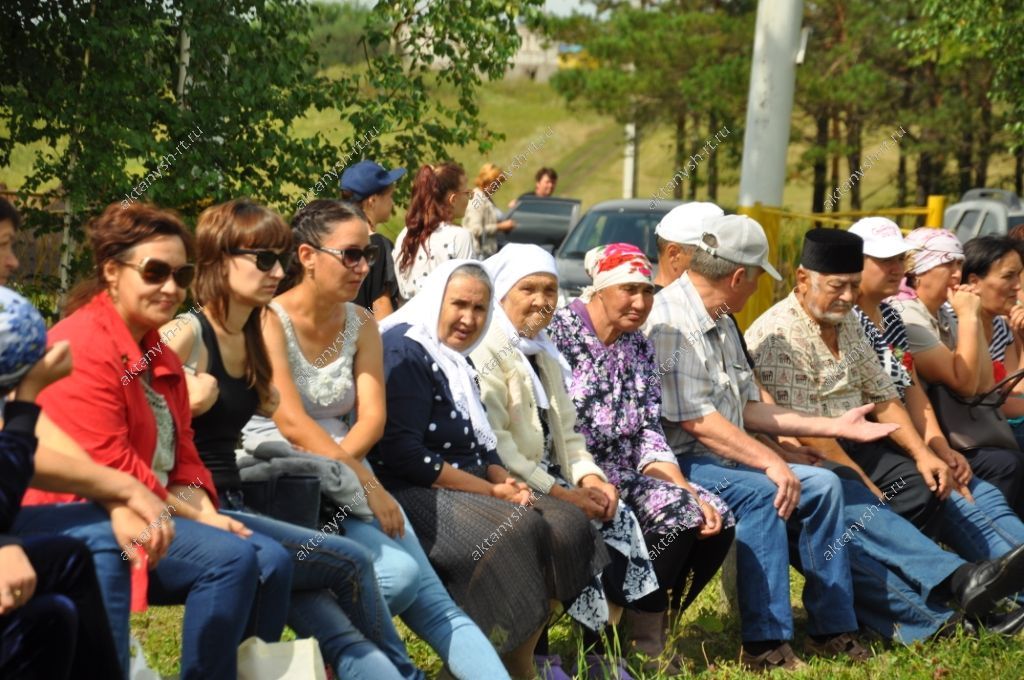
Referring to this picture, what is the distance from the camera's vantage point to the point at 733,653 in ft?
19.4

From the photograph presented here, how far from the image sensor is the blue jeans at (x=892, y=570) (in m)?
6.09

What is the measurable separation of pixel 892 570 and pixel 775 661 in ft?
2.72

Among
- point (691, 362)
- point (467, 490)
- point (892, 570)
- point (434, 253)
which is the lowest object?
point (892, 570)

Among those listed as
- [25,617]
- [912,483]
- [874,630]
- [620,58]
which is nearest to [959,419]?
[912,483]

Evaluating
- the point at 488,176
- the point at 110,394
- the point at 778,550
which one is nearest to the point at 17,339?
the point at 110,394

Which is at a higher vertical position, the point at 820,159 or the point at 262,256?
the point at 262,256

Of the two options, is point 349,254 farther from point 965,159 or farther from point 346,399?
point 965,159

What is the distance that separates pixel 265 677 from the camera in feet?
12.9

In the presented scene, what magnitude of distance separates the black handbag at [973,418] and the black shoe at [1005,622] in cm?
107

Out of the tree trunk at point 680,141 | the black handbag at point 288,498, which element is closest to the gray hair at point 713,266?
the black handbag at point 288,498

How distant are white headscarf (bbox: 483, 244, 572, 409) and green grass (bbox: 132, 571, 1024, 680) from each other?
1.05 metres

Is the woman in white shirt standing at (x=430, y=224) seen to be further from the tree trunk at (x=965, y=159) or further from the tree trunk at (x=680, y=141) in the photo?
the tree trunk at (x=965, y=159)

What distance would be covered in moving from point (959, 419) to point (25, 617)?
508cm

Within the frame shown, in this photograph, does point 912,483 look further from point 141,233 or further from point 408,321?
point 141,233
